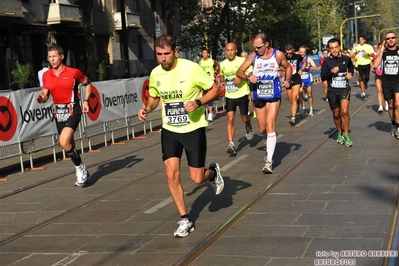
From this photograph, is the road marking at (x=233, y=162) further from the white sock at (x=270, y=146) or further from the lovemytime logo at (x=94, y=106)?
the lovemytime logo at (x=94, y=106)

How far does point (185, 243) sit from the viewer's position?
6.31 m

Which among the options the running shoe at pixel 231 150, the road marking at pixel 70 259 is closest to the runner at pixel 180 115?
the road marking at pixel 70 259

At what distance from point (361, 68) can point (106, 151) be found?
11.5 meters

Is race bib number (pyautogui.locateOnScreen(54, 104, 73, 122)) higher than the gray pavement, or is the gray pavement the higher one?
race bib number (pyautogui.locateOnScreen(54, 104, 73, 122))

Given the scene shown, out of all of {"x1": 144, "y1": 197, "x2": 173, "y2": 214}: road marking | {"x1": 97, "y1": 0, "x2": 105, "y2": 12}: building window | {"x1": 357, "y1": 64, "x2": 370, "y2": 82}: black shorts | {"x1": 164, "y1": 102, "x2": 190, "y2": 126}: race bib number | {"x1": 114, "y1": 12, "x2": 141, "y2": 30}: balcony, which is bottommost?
{"x1": 144, "y1": 197, "x2": 173, "y2": 214}: road marking

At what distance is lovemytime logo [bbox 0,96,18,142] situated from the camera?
39.2ft

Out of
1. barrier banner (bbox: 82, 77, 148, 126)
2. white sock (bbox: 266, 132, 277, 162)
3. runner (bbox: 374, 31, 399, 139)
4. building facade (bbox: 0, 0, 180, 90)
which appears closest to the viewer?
white sock (bbox: 266, 132, 277, 162)

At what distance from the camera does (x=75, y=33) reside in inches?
1448

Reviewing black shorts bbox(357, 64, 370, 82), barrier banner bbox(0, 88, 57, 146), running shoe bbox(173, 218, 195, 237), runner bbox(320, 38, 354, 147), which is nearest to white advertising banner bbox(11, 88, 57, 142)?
barrier banner bbox(0, 88, 57, 146)

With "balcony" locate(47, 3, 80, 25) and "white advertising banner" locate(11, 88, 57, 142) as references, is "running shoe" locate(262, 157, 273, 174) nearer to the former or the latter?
"white advertising banner" locate(11, 88, 57, 142)

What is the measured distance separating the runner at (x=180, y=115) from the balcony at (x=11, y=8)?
24.1 m

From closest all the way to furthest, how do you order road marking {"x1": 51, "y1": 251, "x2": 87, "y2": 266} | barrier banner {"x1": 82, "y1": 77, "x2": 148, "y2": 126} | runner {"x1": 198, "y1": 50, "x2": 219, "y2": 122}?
road marking {"x1": 51, "y1": 251, "x2": 87, "y2": 266}, barrier banner {"x1": 82, "y1": 77, "x2": 148, "y2": 126}, runner {"x1": 198, "y1": 50, "x2": 219, "y2": 122}

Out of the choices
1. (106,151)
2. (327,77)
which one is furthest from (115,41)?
(327,77)

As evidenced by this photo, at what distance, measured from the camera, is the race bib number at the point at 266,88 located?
1023cm
